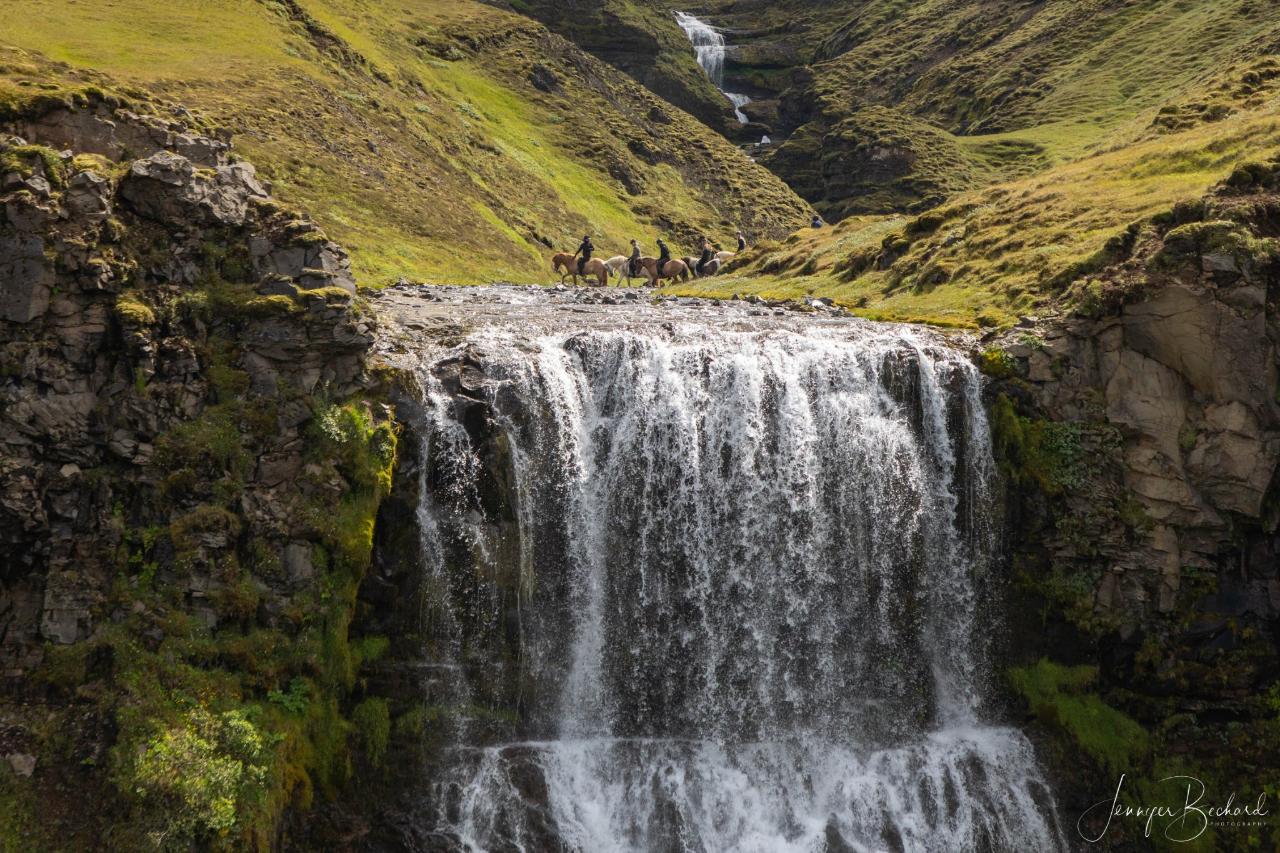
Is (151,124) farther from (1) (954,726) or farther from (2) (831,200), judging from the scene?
(2) (831,200)

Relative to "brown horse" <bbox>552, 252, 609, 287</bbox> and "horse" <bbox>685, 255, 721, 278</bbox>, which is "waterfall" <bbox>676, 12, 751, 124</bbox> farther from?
"brown horse" <bbox>552, 252, 609, 287</bbox>

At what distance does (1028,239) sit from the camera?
103ft

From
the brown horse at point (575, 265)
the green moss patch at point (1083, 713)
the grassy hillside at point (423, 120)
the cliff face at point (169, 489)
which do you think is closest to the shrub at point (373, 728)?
the cliff face at point (169, 489)

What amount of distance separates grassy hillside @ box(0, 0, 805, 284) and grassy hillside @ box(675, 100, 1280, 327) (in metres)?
16.1

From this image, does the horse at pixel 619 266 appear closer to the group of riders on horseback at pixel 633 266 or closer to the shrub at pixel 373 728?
the group of riders on horseback at pixel 633 266

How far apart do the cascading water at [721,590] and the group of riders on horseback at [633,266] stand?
2193 centimetres

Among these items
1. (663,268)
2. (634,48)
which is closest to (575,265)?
(663,268)

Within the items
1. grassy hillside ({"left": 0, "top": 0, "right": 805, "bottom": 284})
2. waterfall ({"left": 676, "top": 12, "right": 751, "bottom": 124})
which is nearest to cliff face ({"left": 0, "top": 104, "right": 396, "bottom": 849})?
grassy hillside ({"left": 0, "top": 0, "right": 805, "bottom": 284})

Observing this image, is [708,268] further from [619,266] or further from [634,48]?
Result: [634,48]

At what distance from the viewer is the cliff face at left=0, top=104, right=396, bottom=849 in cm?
1655

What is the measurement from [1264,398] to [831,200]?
78.8 m

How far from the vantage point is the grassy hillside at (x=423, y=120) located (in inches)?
1679

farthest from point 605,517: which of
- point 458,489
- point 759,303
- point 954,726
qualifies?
point 759,303

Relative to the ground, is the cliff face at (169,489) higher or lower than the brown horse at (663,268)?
lower
